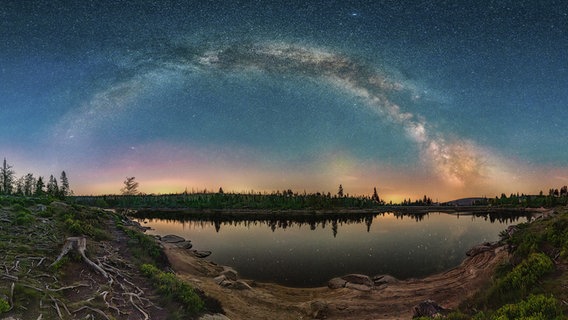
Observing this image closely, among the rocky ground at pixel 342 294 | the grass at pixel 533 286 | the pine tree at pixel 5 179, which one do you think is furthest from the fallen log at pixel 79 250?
the pine tree at pixel 5 179

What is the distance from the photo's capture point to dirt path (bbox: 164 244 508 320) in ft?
72.1

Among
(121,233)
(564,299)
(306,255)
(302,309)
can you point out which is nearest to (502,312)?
(564,299)

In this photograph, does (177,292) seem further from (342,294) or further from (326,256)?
(326,256)

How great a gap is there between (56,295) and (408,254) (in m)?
46.6

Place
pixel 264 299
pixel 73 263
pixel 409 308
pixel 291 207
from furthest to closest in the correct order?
pixel 291 207 < pixel 264 299 < pixel 409 308 < pixel 73 263

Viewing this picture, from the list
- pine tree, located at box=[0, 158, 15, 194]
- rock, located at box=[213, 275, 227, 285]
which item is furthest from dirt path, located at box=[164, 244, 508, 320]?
pine tree, located at box=[0, 158, 15, 194]

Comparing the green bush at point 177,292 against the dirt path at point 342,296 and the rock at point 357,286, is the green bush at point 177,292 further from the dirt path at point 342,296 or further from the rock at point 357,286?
the rock at point 357,286

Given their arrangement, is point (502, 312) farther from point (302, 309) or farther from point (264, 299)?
point (264, 299)

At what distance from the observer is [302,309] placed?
22984mm

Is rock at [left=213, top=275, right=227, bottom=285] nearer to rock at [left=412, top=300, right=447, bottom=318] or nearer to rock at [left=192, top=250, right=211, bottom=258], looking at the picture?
rock at [left=412, top=300, right=447, bottom=318]

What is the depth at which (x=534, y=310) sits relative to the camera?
11.6 metres

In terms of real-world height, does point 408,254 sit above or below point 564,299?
below

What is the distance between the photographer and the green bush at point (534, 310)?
10973 mm

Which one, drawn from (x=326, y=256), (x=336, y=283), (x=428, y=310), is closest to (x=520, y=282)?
(x=428, y=310)
